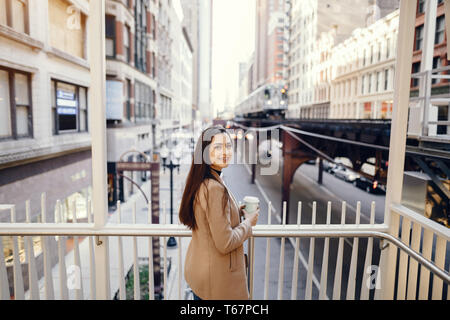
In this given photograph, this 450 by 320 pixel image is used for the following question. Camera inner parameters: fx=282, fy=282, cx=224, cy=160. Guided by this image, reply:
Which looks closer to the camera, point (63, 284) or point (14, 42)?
point (63, 284)

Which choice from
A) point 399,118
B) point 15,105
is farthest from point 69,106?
point 399,118

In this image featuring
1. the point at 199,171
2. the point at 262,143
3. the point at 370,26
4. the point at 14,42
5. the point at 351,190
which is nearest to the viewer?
the point at 199,171

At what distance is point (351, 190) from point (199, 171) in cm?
2019

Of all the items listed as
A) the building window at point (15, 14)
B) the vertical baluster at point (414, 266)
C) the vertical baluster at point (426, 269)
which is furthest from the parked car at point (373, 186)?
the building window at point (15, 14)

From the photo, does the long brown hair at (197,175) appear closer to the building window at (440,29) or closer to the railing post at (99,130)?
the railing post at (99,130)

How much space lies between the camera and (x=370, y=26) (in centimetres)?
483

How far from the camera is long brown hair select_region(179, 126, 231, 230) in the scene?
5.45 ft

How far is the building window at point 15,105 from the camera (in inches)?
124

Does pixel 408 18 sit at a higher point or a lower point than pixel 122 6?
lower

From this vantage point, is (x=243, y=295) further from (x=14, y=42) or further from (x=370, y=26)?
(x=370, y=26)

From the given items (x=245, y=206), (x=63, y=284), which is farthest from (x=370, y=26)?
(x=63, y=284)

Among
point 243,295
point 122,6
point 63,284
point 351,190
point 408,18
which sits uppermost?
point 122,6

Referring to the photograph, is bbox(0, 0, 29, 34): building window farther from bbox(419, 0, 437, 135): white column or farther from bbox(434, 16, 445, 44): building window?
bbox(434, 16, 445, 44): building window

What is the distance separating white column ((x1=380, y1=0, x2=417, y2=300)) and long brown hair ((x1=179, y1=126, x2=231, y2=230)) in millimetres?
1680
